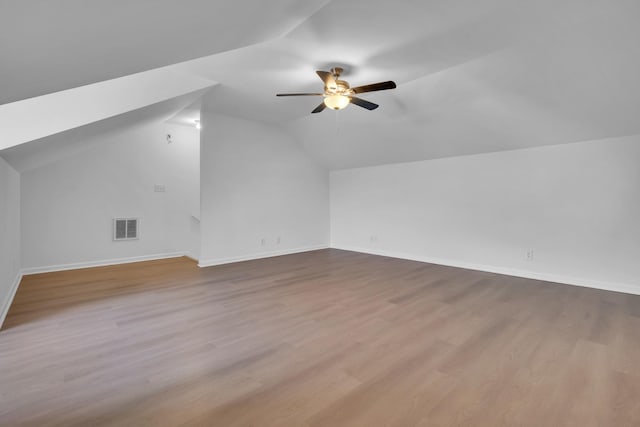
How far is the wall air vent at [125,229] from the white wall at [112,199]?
0.08 metres

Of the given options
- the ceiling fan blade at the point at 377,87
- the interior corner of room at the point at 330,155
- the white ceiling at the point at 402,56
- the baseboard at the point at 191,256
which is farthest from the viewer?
the baseboard at the point at 191,256

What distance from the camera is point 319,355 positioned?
2.07m

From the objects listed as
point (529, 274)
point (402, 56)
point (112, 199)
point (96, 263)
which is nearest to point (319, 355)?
point (402, 56)

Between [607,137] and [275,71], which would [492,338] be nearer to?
[607,137]

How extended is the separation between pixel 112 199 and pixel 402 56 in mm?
4987

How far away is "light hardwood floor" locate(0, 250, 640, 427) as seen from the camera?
1.52 m

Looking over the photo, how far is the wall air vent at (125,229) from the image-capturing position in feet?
16.3

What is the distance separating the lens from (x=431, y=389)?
1.70m

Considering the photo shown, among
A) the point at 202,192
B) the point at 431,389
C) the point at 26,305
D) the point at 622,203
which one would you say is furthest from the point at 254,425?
the point at 622,203

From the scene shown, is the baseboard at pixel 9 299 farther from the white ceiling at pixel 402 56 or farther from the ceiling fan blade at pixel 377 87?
the ceiling fan blade at pixel 377 87

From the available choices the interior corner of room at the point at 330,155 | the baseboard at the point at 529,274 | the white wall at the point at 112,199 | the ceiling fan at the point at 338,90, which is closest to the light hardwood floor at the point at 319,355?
the interior corner of room at the point at 330,155

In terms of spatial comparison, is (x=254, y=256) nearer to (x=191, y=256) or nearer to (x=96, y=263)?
(x=191, y=256)

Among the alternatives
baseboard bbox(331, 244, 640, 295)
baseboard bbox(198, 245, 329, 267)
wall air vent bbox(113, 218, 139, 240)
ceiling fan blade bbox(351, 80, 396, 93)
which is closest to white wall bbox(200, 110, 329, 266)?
baseboard bbox(198, 245, 329, 267)

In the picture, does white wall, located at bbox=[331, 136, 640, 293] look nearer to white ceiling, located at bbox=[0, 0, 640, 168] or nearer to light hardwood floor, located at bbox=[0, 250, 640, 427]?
white ceiling, located at bbox=[0, 0, 640, 168]
